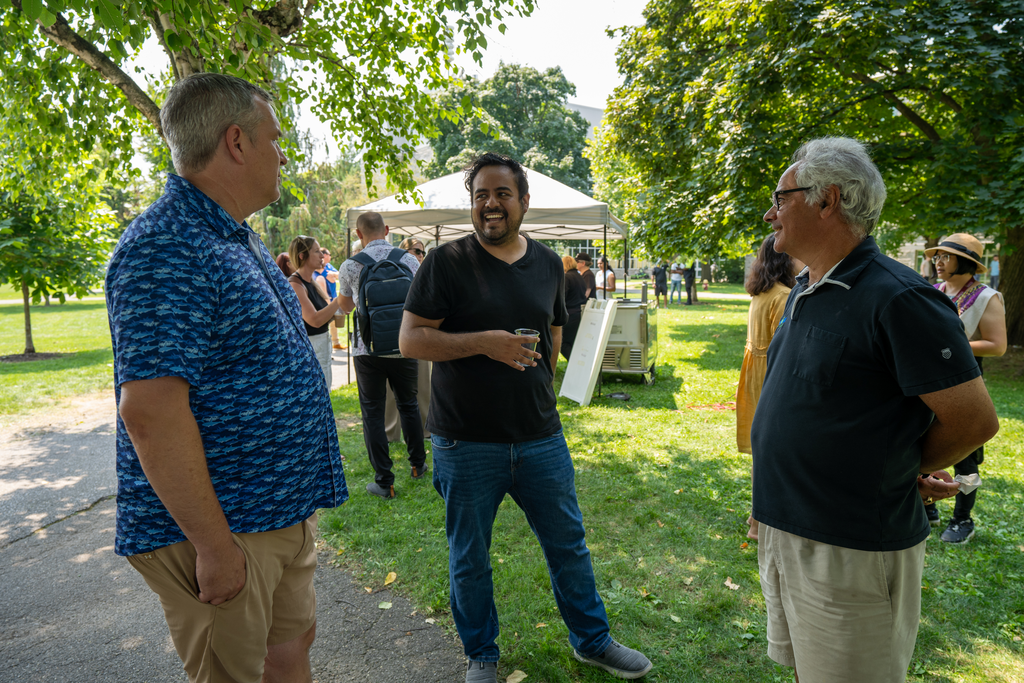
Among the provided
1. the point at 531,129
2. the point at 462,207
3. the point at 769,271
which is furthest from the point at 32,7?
the point at 531,129

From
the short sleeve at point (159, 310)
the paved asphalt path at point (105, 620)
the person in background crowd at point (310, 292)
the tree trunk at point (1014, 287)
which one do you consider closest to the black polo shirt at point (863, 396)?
the short sleeve at point (159, 310)

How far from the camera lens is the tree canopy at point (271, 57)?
5.28 meters

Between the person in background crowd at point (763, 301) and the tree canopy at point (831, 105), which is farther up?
the tree canopy at point (831, 105)

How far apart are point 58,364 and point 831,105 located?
16.3m

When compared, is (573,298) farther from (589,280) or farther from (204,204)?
(204,204)

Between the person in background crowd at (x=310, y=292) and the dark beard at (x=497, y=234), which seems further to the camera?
the person in background crowd at (x=310, y=292)

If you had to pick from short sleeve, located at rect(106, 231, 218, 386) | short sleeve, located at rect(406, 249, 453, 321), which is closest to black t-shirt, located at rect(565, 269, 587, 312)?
short sleeve, located at rect(406, 249, 453, 321)

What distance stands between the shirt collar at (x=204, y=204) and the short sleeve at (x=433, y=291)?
0.89m

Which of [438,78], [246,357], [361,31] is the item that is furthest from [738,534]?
[361,31]

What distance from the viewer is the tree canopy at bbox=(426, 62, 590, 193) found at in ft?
122

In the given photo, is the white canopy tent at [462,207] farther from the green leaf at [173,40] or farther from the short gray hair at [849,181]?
the short gray hair at [849,181]

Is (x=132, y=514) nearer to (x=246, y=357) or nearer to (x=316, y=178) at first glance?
(x=246, y=357)

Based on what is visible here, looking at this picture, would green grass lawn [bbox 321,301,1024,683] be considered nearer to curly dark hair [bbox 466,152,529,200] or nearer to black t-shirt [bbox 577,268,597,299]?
curly dark hair [bbox 466,152,529,200]

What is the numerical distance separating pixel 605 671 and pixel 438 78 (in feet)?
21.8
